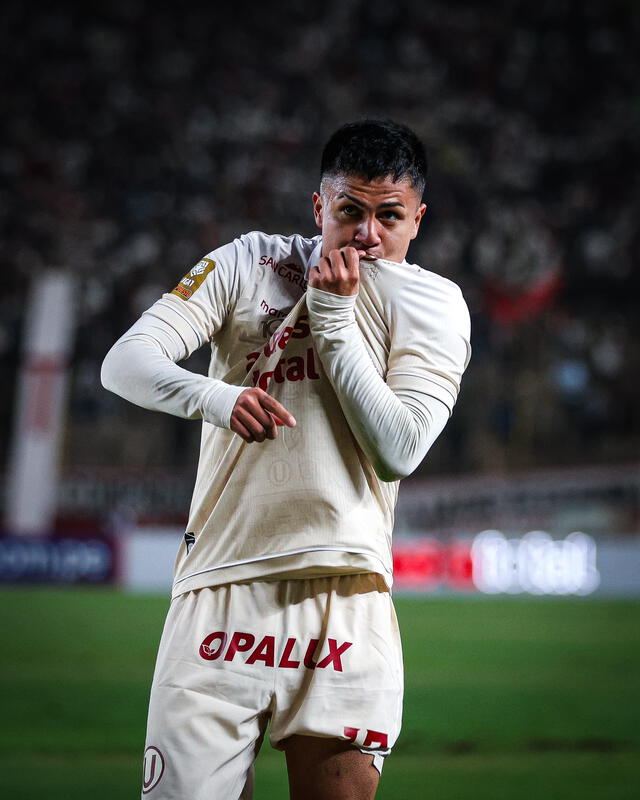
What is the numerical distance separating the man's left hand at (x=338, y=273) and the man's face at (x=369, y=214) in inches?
3.9

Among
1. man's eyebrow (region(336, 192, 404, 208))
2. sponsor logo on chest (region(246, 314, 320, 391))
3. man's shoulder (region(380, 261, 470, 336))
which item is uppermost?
man's eyebrow (region(336, 192, 404, 208))

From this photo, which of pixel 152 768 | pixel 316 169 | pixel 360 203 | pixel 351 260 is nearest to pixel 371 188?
pixel 360 203

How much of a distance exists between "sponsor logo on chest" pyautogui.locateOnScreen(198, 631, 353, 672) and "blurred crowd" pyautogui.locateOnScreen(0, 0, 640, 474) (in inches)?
737

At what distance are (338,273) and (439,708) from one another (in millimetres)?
5690

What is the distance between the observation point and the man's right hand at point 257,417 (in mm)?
1853

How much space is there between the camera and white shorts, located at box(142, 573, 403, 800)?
1934 mm

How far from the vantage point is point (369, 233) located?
81.3 inches

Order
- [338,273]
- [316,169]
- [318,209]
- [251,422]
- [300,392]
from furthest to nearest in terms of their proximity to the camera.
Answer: [316,169] < [318,209] < [300,392] < [338,273] < [251,422]

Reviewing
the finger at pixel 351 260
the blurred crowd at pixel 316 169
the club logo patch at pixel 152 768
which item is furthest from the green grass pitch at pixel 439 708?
the blurred crowd at pixel 316 169

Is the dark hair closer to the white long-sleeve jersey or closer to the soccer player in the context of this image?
the soccer player

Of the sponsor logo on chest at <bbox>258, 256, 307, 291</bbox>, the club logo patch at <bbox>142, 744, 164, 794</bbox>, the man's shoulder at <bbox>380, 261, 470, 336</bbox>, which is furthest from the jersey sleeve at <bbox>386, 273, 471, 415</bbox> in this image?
the club logo patch at <bbox>142, 744, 164, 794</bbox>

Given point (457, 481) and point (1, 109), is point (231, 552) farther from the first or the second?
point (1, 109)

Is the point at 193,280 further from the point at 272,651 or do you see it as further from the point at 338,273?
the point at 272,651

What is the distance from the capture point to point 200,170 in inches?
960
